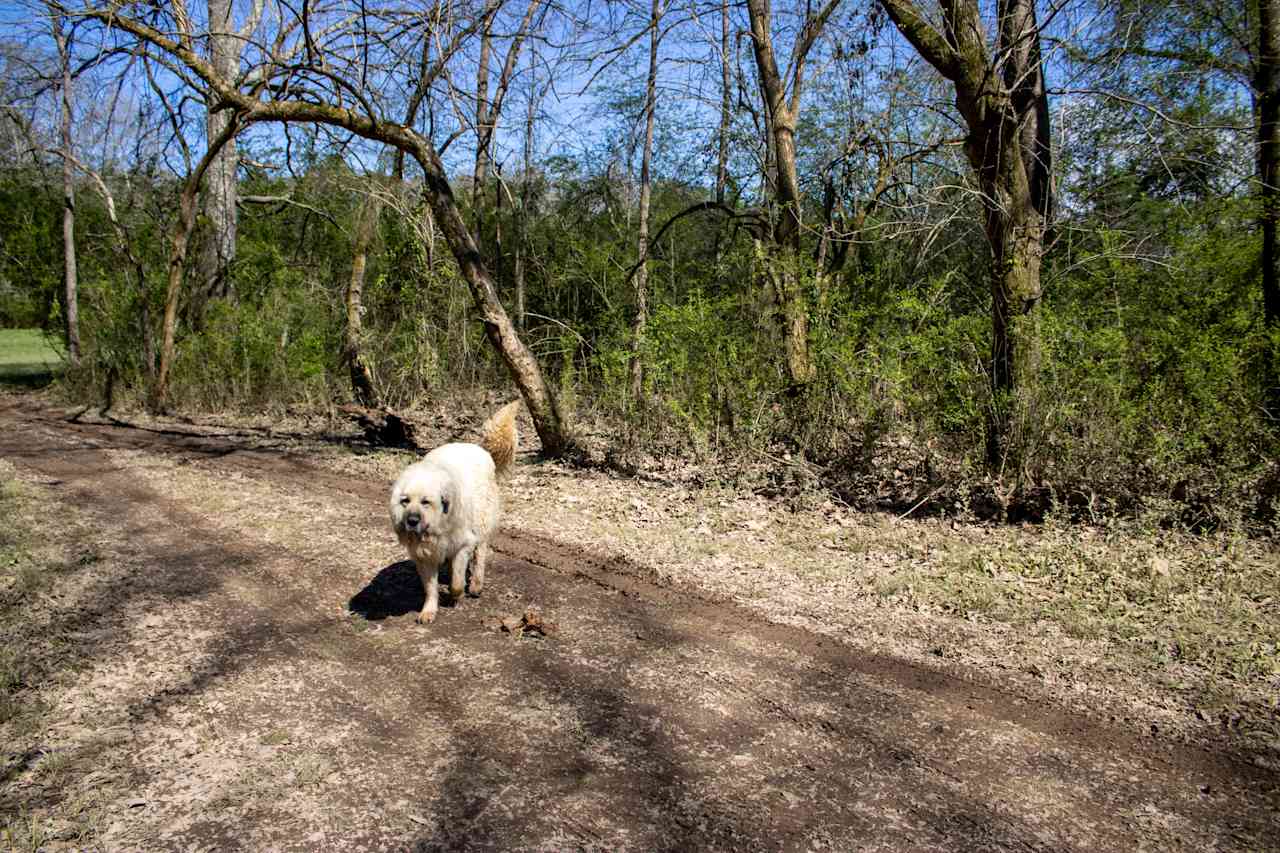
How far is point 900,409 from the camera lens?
761 centimetres

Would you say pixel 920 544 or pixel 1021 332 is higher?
pixel 1021 332

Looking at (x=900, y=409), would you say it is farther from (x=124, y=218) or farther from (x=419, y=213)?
(x=124, y=218)

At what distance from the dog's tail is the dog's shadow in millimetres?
1067

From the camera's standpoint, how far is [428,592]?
4992mm

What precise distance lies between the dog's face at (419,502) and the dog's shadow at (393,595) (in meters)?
0.72

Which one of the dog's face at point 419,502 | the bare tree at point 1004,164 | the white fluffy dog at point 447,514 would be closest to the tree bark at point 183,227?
the white fluffy dog at point 447,514

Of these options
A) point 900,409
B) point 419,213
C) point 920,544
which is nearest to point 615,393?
point 900,409

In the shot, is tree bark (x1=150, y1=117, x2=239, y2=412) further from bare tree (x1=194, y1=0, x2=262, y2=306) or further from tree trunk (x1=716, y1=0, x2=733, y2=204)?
tree trunk (x1=716, y1=0, x2=733, y2=204)

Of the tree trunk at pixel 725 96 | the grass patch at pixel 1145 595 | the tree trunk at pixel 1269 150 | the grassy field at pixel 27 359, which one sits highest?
the tree trunk at pixel 725 96

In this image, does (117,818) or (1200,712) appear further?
(1200,712)

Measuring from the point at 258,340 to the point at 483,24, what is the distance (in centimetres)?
804

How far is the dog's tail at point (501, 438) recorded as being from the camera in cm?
641

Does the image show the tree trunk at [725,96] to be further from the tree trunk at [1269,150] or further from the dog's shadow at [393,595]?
the dog's shadow at [393,595]

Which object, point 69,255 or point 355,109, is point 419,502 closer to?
point 355,109
